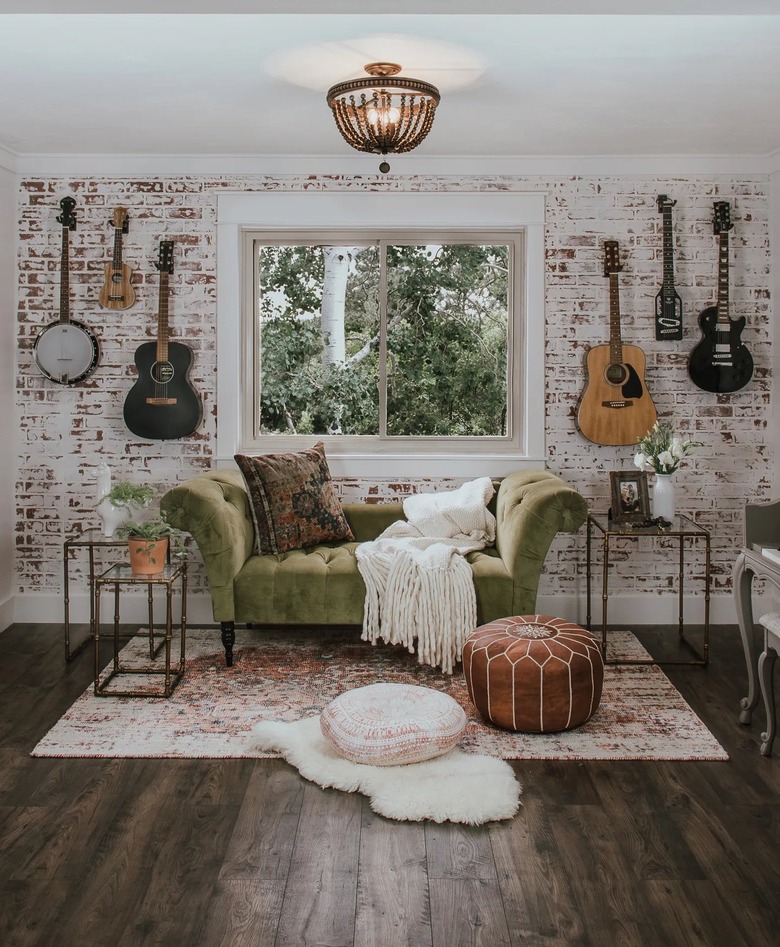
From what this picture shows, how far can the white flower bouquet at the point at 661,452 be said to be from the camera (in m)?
4.43

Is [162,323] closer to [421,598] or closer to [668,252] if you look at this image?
[421,598]

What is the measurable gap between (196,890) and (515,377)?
3.34 meters

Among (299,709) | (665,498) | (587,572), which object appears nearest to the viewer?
(299,709)

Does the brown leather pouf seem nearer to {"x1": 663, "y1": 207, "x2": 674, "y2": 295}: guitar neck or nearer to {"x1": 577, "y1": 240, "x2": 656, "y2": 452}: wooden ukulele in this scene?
{"x1": 577, "y1": 240, "x2": 656, "y2": 452}: wooden ukulele

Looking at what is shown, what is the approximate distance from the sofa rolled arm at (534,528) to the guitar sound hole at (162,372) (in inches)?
76.9

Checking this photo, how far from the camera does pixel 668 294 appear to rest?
4824 mm

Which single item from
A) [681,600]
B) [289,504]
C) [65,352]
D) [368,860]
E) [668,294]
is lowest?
[368,860]

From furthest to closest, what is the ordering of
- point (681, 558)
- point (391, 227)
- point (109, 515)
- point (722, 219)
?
1. point (391, 227)
2. point (722, 219)
3. point (681, 558)
4. point (109, 515)

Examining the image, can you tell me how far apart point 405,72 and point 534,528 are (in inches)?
75.9

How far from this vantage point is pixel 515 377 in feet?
16.7

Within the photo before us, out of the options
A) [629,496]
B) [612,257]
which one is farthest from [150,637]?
[612,257]

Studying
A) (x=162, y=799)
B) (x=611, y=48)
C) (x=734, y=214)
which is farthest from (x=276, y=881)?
(x=734, y=214)

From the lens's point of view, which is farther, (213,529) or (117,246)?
(117,246)

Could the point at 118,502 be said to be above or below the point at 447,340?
below
